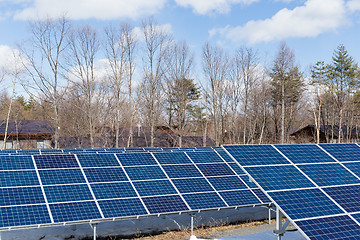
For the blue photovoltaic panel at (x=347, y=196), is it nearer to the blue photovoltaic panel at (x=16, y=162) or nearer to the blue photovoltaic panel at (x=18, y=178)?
the blue photovoltaic panel at (x=18, y=178)

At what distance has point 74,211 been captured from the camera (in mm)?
10648

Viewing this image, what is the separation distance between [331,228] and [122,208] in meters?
6.86

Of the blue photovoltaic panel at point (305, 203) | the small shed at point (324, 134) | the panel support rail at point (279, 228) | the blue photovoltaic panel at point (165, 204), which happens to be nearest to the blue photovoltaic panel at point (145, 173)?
the blue photovoltaic panel at point (165, 204)

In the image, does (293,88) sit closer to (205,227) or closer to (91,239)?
(205,227)

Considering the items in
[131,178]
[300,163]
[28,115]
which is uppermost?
[28,115]

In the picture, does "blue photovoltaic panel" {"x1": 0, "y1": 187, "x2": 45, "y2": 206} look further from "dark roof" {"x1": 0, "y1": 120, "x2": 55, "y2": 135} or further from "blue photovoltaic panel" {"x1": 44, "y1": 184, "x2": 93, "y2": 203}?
"dark roof" {"x1": 0, "y1": 120, "x2": 55, "y2": 135}

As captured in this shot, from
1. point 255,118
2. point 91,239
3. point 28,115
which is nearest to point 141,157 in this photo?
point 91,239

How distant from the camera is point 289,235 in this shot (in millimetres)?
11609

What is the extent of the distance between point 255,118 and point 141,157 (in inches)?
1479

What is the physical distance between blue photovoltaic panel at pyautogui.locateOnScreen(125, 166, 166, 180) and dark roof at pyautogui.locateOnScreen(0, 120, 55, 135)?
37.1 m

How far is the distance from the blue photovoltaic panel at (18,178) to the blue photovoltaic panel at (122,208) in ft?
9.09

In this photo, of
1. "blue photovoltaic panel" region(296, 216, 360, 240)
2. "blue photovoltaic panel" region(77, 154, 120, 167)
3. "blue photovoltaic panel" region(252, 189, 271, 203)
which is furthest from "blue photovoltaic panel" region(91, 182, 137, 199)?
"blue photovoltaic panel" region(296, 216, 360, 240)

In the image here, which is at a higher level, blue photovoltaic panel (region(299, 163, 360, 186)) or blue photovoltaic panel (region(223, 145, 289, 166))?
blue photovoltaic panel (region(223, 145, 289, 166))

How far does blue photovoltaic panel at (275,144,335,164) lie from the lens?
10258 mm
